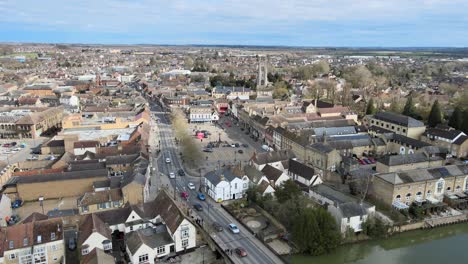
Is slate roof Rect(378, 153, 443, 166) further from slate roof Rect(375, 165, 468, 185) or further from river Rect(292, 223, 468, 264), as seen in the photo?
river Rect(292, 223, 468, 264)

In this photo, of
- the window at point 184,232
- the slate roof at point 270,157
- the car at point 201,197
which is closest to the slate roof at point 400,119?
the slate roof at point 270,157

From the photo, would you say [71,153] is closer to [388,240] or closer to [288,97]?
[388,240]

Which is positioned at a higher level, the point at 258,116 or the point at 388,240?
the point at 258,116

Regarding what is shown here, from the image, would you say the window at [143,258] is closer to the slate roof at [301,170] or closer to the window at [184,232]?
the window at [184,232]

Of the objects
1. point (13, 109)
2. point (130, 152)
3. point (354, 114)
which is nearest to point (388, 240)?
point (130, 152)

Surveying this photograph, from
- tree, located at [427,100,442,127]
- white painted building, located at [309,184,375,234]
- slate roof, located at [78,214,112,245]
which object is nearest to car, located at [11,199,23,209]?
slate roof, located at [78,214,112,245]

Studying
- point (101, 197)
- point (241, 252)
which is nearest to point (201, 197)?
point (101, 197)

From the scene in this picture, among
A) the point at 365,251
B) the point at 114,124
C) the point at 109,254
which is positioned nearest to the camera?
the point at 109,254
